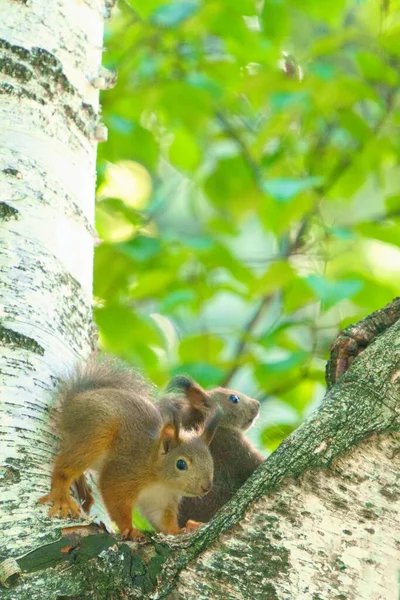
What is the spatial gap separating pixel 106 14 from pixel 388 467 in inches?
69.7

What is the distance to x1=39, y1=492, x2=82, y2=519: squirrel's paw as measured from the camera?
1600 millimetres

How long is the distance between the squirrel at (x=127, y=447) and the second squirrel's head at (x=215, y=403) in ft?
0.12

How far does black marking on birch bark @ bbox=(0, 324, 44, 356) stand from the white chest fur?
0.79 meters

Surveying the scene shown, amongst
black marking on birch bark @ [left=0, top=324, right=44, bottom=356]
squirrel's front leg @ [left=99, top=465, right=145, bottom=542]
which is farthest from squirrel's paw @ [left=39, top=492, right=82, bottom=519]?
squirrel's front leg @ [left=99, top=465, right=145, bottom=542]

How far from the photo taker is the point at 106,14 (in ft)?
9.00

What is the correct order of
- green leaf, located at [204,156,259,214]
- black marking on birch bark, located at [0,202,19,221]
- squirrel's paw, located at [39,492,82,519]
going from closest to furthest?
1. squirrel's paw, located at [39,492,82,519]
2. black marking on birch bark, located at [0,202,19,221]
3. green leaf, located at [204,156,259,214]

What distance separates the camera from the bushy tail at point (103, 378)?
1978mm

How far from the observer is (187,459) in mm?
2432

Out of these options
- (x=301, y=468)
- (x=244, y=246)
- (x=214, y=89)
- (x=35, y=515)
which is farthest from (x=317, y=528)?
(x=244, y=246)

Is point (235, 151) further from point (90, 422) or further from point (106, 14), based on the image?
point (90, 422)

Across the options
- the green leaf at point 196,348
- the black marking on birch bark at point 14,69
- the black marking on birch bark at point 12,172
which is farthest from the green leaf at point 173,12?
the black marking on birch bark at point 12,172

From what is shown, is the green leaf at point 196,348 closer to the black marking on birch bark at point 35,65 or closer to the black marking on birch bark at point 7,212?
the black marking on birch bark at point 35,65

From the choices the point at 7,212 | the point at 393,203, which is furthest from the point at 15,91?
the point at 393,203

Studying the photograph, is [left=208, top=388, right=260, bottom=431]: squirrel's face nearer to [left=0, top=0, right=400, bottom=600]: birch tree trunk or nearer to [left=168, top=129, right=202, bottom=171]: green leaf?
[left=0, top=0, right=400, bottom=600]: birch tree trunk
